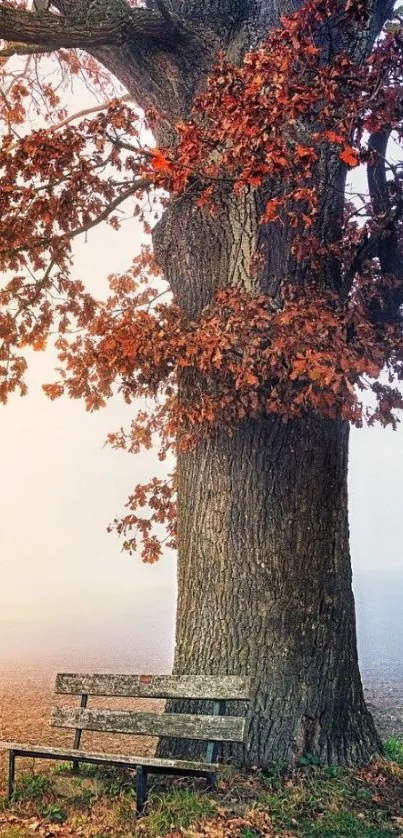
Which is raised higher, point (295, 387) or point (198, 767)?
point (295, 387)

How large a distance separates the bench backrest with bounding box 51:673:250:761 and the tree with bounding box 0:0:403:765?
0.63 meters

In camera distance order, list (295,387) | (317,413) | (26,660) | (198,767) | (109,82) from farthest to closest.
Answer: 1. (26,660)
2. (109,82)
3. (317,413)
4. (295,387)
5. (198,767)

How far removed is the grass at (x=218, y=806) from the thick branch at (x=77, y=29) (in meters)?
6.49

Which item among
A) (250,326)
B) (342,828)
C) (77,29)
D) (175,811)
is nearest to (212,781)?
(175,811)

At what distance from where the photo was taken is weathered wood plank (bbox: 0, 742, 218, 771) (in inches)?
219

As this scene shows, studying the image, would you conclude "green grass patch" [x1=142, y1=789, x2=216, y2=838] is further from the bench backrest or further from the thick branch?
the thick branch

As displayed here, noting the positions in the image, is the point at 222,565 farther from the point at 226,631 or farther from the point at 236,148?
the point at 236,148

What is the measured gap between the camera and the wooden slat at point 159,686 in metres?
6.12

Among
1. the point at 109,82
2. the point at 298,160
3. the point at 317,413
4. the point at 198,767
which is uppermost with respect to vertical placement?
the point at 109,82

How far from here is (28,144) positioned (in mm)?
7090

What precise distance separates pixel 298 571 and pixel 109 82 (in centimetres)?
1015

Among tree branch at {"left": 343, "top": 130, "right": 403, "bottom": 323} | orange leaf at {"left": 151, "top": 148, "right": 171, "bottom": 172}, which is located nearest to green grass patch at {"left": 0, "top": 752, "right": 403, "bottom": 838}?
tree branch at {"left": 343, "top": 130, "right": 403, "bottom": 323}

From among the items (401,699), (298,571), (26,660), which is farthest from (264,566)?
(26,660)

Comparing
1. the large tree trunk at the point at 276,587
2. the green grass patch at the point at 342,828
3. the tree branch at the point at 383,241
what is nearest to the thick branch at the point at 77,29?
the tree branch at the point at 383,241
